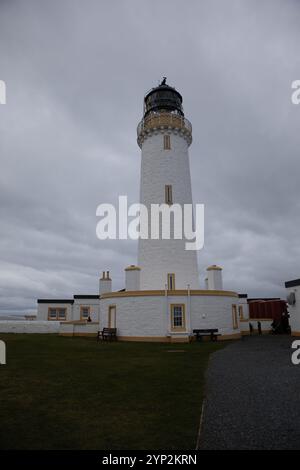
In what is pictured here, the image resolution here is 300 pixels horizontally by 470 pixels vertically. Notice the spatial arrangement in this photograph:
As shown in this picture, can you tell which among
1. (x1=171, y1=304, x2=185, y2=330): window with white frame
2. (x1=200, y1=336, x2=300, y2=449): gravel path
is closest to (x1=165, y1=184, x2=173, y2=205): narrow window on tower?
(x1=171, y1=304, x2=185, y2=330): window with white frame

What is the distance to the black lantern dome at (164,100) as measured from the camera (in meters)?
27.8

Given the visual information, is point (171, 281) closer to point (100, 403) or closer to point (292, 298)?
point (292, 298)

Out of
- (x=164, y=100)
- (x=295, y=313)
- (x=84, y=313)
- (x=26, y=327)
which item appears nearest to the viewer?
(x=295, y=313)

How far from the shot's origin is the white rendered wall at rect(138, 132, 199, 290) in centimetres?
2355

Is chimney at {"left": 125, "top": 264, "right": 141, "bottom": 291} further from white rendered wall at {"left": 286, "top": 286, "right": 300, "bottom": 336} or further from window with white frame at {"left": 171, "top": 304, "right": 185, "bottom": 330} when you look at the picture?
white rendered wall at {"left": 286, "top": 286, "right": 300, "bottom": 336}

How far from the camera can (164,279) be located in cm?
2320

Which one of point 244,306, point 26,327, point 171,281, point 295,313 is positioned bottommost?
point 26,327

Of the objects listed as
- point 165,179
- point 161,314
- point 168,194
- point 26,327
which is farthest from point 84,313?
point 165,179

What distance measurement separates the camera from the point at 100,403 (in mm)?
6949

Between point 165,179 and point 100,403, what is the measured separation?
20113mm

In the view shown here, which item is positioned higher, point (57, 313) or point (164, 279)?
point (164, 279)

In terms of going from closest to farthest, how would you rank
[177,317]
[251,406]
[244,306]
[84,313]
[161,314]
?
[251,406] → [161,314] → [177,317] → [244,306] → [84,313]

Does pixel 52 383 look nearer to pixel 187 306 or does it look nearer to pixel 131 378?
pixel 131 378

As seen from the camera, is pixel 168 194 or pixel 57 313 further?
pixel 57 313
